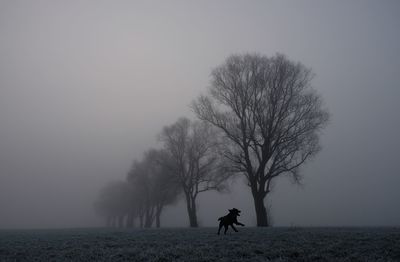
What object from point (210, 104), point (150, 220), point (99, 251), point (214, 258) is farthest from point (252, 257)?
point (150, 220)

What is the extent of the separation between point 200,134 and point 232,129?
16.7 metres

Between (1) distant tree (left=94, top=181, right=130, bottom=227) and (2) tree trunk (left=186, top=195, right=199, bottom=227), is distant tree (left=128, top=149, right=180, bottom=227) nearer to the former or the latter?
(2) tree trunk (left=186, top=195, right=199, bottom=227)

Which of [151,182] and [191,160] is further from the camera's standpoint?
[151,182]

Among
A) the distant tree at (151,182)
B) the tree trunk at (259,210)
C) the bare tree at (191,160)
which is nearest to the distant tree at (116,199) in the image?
the distant tree at (151,182)

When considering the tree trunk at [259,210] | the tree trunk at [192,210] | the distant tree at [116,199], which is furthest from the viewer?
the distant tree at [116,199]

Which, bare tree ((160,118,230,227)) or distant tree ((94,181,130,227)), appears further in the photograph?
distant tree ((94,181,130,227))

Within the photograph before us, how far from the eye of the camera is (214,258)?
10750mm

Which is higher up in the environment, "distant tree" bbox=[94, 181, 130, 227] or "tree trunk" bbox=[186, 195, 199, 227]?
"distant tree" bbox=[94, 181, 130, 227]

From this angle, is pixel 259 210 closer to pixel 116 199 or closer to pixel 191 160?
pixel 191 160

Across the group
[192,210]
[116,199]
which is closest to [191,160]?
[192,210]

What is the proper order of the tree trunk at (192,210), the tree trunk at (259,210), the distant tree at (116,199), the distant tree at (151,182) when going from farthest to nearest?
the distant tree at (116,199) → the distant tree at (151,182) → the tree trunk at (192,210) → the tree trunk at (259,210)

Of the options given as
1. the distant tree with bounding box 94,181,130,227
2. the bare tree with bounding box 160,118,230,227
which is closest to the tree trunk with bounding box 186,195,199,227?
the bare tree with bounding box 160,118,230,227

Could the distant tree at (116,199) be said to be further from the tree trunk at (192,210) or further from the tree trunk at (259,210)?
the tree trunk at (259,210)

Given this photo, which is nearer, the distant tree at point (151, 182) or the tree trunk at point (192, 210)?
the tree trunk at point (192, 210)
